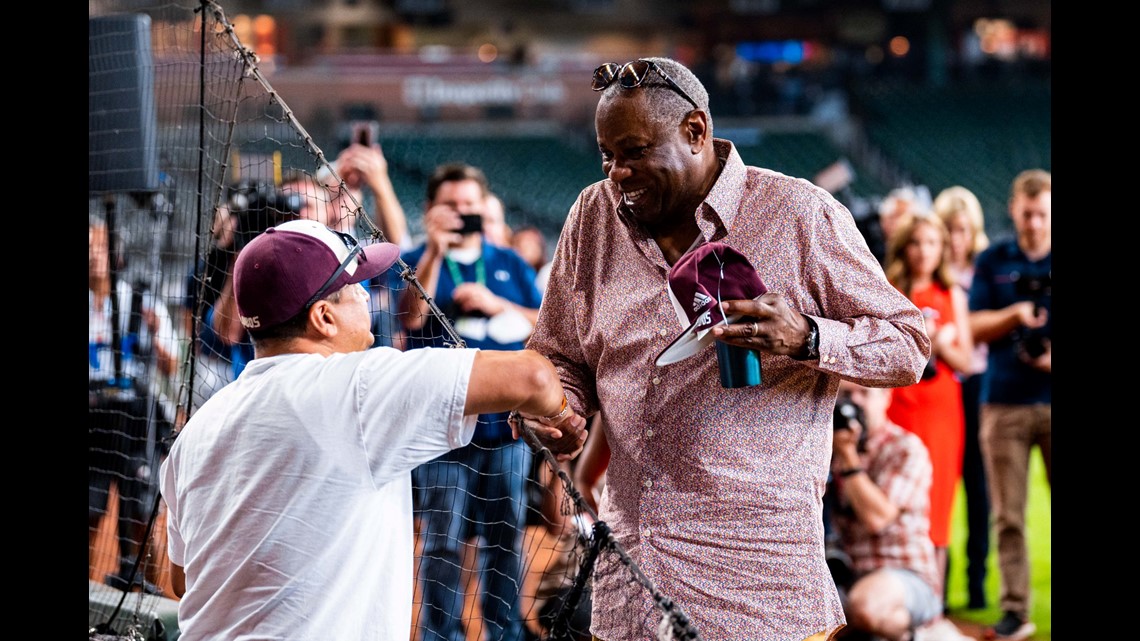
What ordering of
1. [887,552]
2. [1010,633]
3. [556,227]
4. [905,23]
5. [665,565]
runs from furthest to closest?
[905,23]
[556,227]
[1010,633]
[887,552]
[665,565]

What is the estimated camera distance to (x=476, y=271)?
482cm

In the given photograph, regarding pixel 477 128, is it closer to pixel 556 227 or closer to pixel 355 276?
pixel 556 227

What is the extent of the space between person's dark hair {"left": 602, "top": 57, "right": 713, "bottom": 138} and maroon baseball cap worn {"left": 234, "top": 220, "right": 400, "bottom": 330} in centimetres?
58

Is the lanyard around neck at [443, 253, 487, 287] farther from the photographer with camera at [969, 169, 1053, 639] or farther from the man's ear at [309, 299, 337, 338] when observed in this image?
the man's ear at [309, 299, 337, 338]

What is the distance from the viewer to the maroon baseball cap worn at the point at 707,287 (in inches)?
74.9

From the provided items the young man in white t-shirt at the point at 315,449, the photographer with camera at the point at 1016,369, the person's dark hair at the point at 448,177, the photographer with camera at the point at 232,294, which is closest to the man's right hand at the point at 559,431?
the young man in white t-shirt at the point at 315,449

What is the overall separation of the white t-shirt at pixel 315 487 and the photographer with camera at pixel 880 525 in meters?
2.50

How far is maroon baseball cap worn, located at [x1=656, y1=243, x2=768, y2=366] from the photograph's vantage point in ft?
6.24

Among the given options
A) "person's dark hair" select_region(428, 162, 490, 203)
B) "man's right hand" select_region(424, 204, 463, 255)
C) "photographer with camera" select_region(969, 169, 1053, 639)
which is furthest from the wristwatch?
"photographer with camera" select_region(969, 169, 1053, 639)

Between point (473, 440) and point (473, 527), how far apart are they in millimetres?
331

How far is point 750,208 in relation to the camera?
2.16 meters
